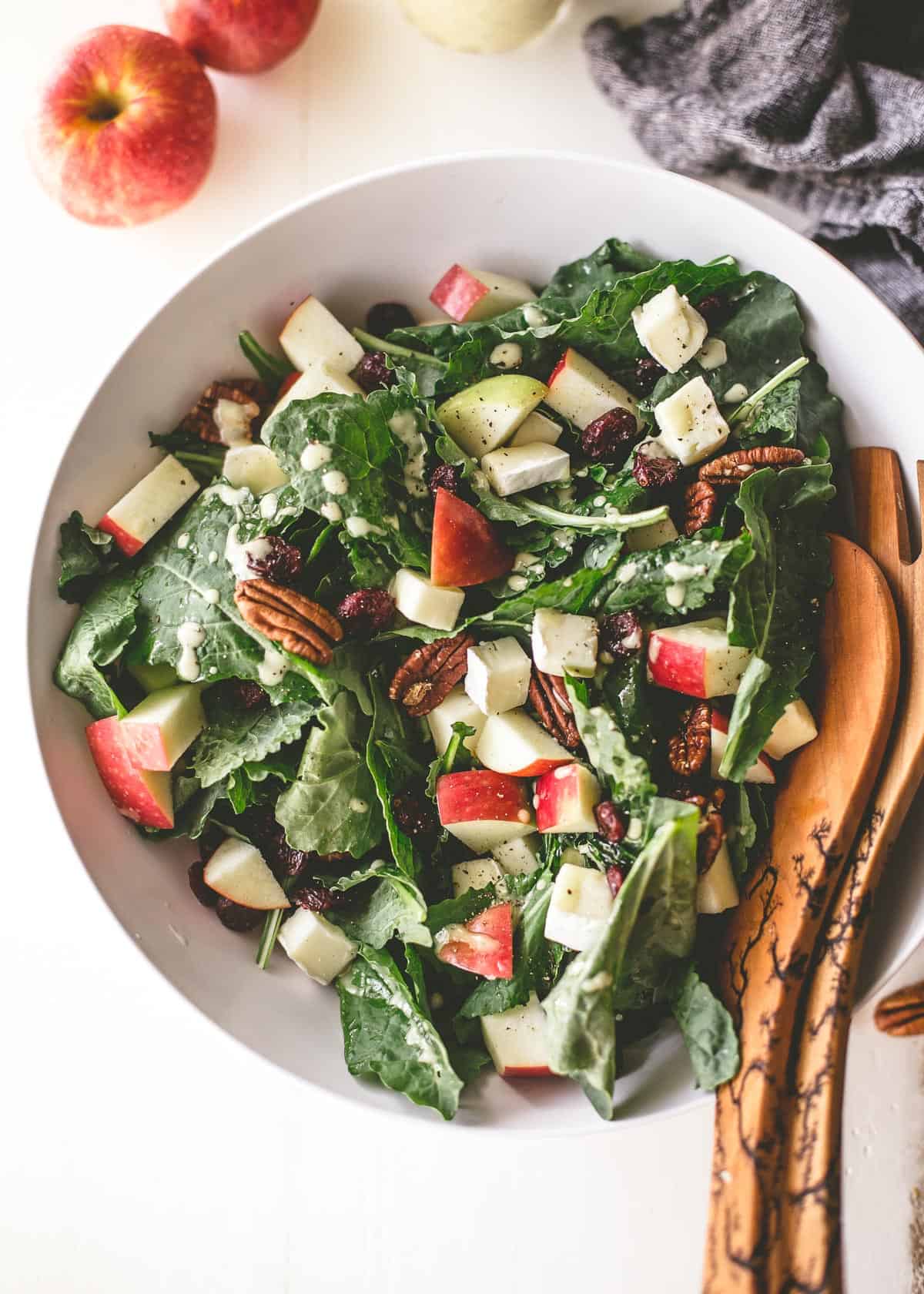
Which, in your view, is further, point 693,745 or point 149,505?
point 149,505

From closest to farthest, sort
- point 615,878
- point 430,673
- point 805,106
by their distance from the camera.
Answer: point 615,878
point 430,673
point 805,106

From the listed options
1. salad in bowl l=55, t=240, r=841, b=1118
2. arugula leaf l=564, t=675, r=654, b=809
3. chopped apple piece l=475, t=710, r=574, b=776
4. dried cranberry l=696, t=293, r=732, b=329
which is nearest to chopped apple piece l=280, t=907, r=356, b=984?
salad in bowl l=55, t=240, r=841, b=1118

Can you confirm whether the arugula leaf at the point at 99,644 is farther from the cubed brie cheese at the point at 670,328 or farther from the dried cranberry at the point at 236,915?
the cubed brie cheese at the point at 670,328

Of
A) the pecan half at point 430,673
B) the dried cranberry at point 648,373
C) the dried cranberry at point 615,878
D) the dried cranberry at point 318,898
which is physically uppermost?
the dried cranberry at point 648,373

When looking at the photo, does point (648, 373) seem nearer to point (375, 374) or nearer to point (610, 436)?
point (610, 436)

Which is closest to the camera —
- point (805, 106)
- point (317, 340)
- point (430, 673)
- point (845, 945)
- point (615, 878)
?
point (845, 945)

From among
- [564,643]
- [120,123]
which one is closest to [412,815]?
Answer: [564,643]

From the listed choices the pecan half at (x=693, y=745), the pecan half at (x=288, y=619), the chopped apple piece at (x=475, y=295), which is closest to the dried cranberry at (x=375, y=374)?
the chopped apple piece at (x=475, y=295)
